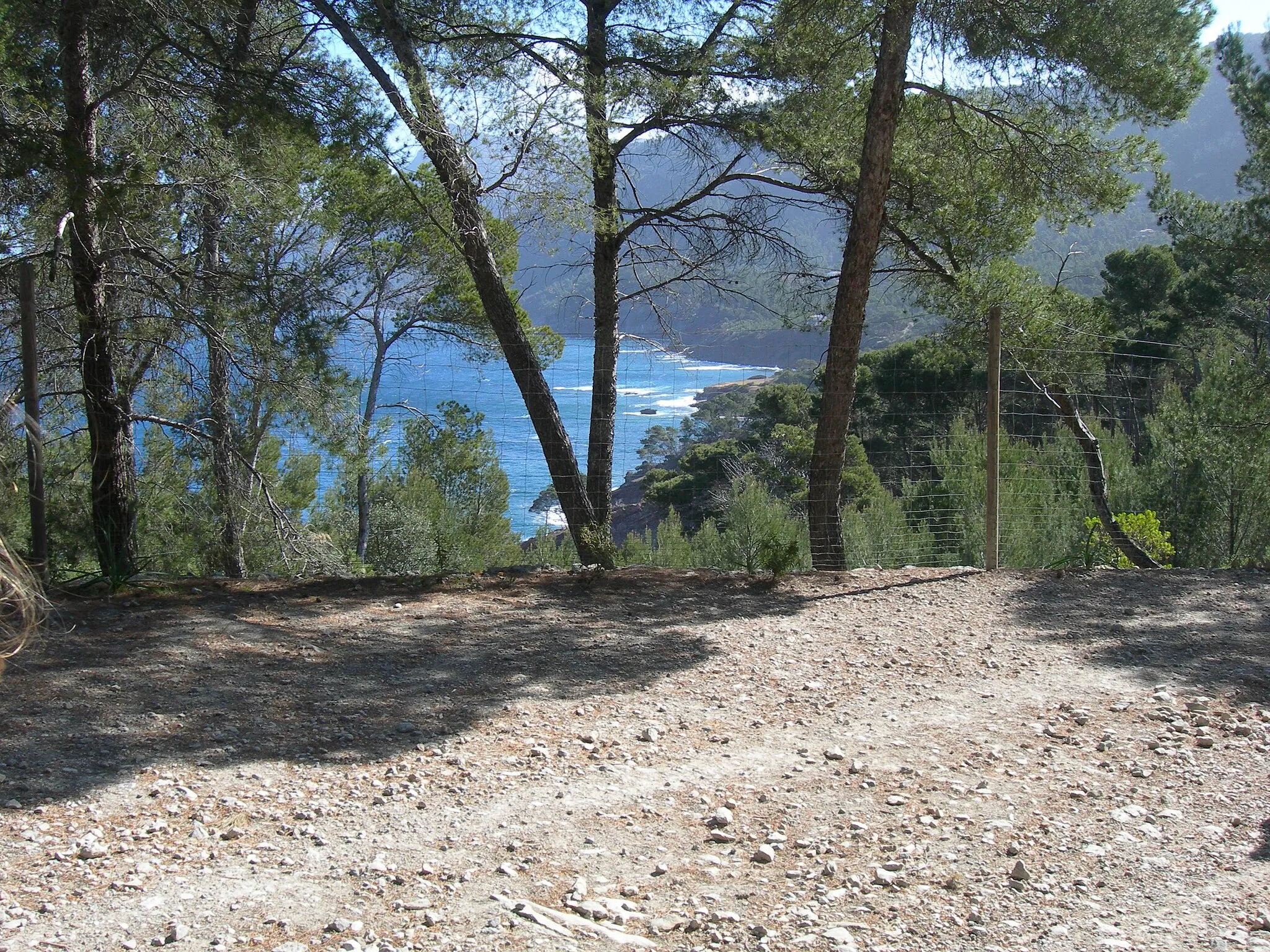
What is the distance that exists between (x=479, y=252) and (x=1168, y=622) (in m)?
5.59

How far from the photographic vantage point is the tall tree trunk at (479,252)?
7.62 meters

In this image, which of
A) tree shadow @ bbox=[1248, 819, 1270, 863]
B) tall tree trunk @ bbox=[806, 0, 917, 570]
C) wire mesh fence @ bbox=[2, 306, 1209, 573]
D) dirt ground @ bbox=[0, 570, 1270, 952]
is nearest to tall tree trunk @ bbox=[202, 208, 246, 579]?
wire mesh fence @ bbox=[2, 306, 1209, 573]

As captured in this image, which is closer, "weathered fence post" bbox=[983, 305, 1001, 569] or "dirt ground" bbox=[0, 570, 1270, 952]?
"dirt ground" bbox=[0, 570, 1270, 952]

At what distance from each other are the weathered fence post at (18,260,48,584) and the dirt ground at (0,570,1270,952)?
0.39 m

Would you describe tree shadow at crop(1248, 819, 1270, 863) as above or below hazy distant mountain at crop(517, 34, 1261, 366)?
below

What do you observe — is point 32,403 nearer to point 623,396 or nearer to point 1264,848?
point 623,396

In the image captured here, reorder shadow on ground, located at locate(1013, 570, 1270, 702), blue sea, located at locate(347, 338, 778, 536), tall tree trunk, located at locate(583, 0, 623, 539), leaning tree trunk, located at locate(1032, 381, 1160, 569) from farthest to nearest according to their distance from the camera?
leaning tree trunk, located at locate(1032, 381, 1160, 569) → blue sea, located at locate(347, 338, 778, 536) → tall tree trunk, located at locate(583, 0, 623, 539) → shadow on ground, located at locate(1013, 570, 1270, 702)

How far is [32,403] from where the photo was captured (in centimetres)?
593

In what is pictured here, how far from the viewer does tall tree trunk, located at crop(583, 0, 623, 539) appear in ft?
26.5

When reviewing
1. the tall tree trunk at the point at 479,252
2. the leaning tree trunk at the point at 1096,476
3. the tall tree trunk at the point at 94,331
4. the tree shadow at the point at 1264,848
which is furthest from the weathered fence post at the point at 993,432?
the tall tree trunk at the point at 94,331

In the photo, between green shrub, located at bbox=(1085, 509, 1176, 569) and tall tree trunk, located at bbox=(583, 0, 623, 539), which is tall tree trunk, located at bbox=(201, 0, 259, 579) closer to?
tall tree trunk, located at bbox=(583, 0, 623, 539)

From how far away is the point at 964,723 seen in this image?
444 cm

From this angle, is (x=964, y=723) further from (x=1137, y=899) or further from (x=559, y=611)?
(x=559, y=611)

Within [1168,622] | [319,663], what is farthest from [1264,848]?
[319,663]
